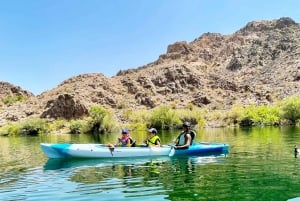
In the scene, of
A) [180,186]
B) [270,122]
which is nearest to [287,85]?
[270,122]

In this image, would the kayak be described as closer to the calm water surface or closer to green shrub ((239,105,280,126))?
the calm water surface

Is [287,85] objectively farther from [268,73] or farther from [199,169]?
[199,169]

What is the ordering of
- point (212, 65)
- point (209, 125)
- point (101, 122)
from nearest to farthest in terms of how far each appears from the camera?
point (101, 122) < point (209, 125) < point (212, 65)

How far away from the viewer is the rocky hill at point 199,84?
100 metres

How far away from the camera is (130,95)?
116 m

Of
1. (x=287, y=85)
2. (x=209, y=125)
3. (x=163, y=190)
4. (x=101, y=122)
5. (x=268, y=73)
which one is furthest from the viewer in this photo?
(x=268, y=73)

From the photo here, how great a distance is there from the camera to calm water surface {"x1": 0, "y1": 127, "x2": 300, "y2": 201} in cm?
1348

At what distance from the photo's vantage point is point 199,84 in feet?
386

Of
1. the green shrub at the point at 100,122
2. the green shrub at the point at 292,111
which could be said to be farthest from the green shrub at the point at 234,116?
the green shrub at the point at 100,122

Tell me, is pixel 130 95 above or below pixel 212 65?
below

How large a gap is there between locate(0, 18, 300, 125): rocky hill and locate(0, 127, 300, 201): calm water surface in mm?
72510

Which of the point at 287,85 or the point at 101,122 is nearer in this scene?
the point at 101,122

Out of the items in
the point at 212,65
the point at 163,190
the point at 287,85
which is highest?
the point at 212,65

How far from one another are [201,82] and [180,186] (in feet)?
343
